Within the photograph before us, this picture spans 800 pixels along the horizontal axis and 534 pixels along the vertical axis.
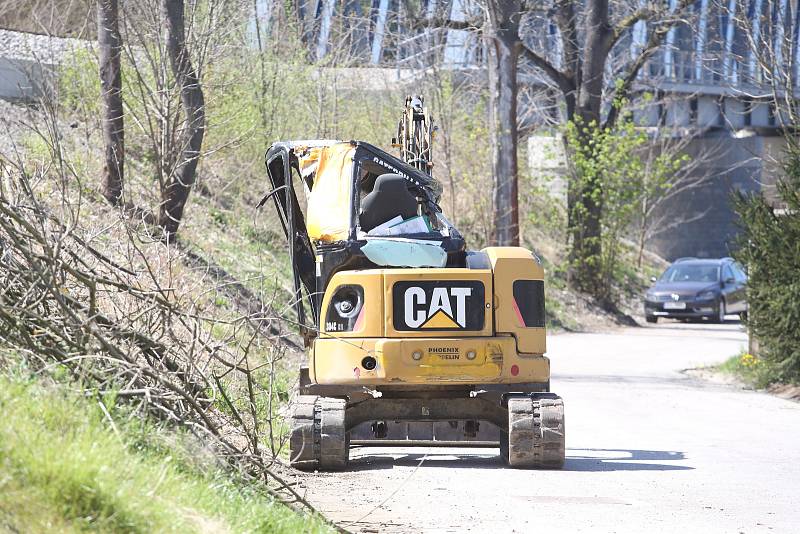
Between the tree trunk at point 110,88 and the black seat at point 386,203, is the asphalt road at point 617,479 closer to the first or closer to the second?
the black seat at point 386,203

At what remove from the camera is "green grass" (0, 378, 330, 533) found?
18.7 feet

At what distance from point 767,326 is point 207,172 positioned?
17236mm

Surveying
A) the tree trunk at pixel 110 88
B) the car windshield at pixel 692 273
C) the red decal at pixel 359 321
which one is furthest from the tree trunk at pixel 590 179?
the red decal at pixel 359 321

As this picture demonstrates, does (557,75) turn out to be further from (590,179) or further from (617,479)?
(617,479)

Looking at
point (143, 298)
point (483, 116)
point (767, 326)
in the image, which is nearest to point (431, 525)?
point (143, 298)

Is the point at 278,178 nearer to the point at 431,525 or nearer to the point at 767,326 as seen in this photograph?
the point at 431,525

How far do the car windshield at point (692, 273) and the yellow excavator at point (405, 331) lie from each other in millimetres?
26891

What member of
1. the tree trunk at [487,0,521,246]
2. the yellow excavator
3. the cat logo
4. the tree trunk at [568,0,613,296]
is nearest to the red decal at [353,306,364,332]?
the yellow excavator

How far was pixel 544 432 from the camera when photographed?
1153 cm

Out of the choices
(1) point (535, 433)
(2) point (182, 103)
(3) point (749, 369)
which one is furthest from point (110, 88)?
(1) point (535, 433)

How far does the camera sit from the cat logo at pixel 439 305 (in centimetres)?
1162

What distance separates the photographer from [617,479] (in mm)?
11141

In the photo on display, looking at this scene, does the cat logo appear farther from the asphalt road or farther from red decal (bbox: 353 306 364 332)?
the asphalt road

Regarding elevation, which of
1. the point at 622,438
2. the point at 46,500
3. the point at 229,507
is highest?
the point at 46,500
